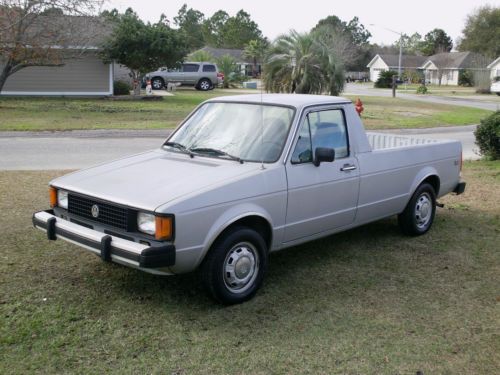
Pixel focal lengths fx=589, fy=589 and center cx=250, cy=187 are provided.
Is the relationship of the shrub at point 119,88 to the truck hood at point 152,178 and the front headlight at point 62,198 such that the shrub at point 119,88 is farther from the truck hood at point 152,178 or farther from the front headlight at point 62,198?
the front headlight at point 62,198

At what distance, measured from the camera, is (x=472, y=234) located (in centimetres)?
705

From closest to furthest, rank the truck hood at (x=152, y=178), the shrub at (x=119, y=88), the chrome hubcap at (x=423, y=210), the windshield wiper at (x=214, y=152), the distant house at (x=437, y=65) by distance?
the truck hood at (x=152, y=178)
the windshield wiper at (x=214, y=152)
the chrome hubcap at (x=423, y=210)
the shrub at (x=119, y=88)
the distant house at (x=437, y=65)

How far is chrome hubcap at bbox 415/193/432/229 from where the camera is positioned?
6811mm

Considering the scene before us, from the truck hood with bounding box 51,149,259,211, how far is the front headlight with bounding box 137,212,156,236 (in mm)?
72

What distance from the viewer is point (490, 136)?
A: 12.1 meters

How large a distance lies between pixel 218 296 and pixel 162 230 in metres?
0.78

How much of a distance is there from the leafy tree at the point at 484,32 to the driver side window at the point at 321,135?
3741 inches

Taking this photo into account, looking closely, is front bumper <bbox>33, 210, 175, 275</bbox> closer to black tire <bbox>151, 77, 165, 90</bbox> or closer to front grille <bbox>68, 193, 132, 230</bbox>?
front grille <bbox>68, 193, 132, 230</bbox>

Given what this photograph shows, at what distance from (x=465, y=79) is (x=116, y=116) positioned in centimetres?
6440

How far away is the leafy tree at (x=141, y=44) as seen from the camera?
99.1 ft

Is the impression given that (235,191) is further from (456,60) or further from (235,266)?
(456,60)

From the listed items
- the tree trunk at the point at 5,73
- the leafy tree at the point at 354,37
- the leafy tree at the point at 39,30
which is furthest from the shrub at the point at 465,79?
the tree trunk at the point at 5,73

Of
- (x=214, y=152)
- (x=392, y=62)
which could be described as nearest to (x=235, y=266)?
(x=214, y=152)

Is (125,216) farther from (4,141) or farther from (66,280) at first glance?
(4,141)
